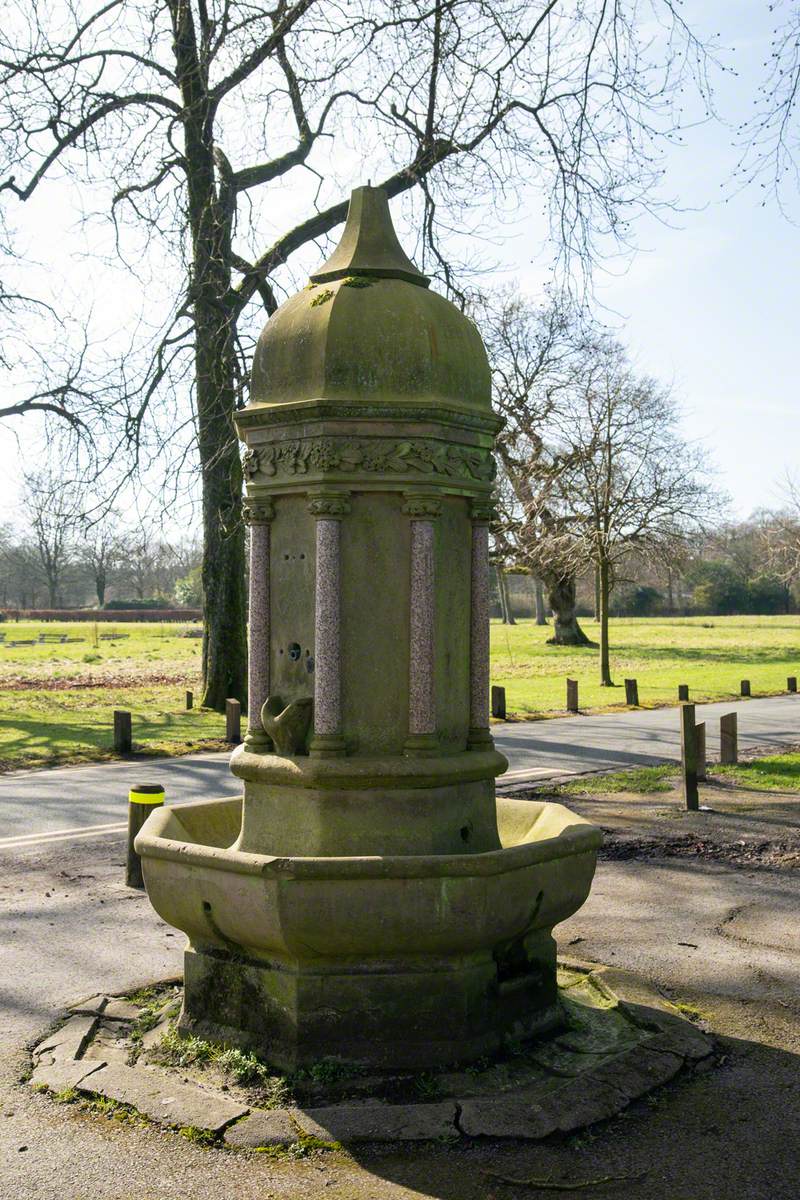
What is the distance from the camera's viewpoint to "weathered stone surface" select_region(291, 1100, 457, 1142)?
4496 millimetres

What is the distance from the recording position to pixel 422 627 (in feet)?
18.9

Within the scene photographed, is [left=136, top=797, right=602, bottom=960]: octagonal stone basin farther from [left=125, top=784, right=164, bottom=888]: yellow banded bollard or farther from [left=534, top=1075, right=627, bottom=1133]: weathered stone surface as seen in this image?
[left=125, top=784, right=164, bottom=888]: yellow banded bollard

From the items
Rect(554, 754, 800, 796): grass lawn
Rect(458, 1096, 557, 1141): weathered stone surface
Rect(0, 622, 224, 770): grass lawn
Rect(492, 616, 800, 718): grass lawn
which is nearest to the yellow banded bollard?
Rect(458, 1096, 557, 1141): weathered stone surface

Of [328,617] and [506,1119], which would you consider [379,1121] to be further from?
[328,617]

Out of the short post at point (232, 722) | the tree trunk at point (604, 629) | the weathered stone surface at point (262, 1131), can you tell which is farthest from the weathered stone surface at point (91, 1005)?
the tree trunk at point (604, 629)

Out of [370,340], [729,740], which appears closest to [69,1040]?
[370,340]

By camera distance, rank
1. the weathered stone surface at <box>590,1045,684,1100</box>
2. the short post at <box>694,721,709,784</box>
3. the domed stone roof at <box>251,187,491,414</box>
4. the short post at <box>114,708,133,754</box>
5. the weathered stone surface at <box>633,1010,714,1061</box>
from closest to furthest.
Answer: the weathered stone surface at <box>590,1045,684,1100</box> < the weathered stone surface at <box>633,1010,714,1061</box> < the domed stone roof at <box>251,187,491,414</box> < the short post at <box>694,721,709,784</box> < the short post at <box>114,708,133,754</box>

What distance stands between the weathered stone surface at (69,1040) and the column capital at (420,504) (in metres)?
3.08

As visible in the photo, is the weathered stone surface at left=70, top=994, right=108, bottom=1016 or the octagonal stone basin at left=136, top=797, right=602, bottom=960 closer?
the octagonal stone basin at left=136, top=797, right=602, bottom=960

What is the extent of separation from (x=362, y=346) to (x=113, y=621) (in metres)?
71.3

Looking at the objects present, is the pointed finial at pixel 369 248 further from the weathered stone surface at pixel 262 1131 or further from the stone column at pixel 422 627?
the weathered stone surface at pixel 262 1131

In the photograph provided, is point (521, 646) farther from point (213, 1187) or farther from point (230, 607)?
point (213, 1187)

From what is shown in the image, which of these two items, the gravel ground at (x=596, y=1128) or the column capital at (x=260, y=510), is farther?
the column capital at (x=260, y=510)

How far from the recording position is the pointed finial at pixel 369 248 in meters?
6.20
